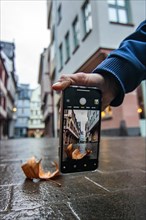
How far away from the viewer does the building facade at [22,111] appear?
5203 centimetres

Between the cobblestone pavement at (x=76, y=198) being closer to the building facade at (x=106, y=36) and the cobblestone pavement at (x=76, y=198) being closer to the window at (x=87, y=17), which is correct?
the building facade at (x=106, y=36)

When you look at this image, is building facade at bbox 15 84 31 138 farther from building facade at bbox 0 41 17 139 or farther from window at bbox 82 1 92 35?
window at bbox 82 1 92 35

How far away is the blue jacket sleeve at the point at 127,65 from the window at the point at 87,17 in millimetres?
8708

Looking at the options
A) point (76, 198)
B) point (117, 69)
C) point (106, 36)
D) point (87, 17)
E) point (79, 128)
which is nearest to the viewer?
point (79, 128)

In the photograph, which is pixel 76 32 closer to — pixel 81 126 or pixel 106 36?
pixel 106 36

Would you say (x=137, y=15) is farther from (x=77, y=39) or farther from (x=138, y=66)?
(x=138, y=66)

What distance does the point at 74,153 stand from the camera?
78 centimetres

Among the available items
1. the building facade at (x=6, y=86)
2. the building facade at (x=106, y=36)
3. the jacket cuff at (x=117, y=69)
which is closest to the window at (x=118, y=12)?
the building facade at (x=106, y=36)

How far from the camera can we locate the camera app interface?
75 centimetres

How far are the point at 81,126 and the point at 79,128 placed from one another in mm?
10

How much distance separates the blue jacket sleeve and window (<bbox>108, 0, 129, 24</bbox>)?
28.3ft

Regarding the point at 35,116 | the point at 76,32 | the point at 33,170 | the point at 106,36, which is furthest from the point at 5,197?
the point at 35,116

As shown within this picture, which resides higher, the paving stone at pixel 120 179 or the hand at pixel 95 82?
the hand at pixel 95 82

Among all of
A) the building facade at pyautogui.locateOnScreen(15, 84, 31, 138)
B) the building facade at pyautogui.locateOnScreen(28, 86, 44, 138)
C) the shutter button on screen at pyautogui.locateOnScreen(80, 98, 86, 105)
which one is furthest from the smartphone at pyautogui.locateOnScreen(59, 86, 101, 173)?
the building facade at pyautogui.locateOnScreen(28, 86, 44, 138)
